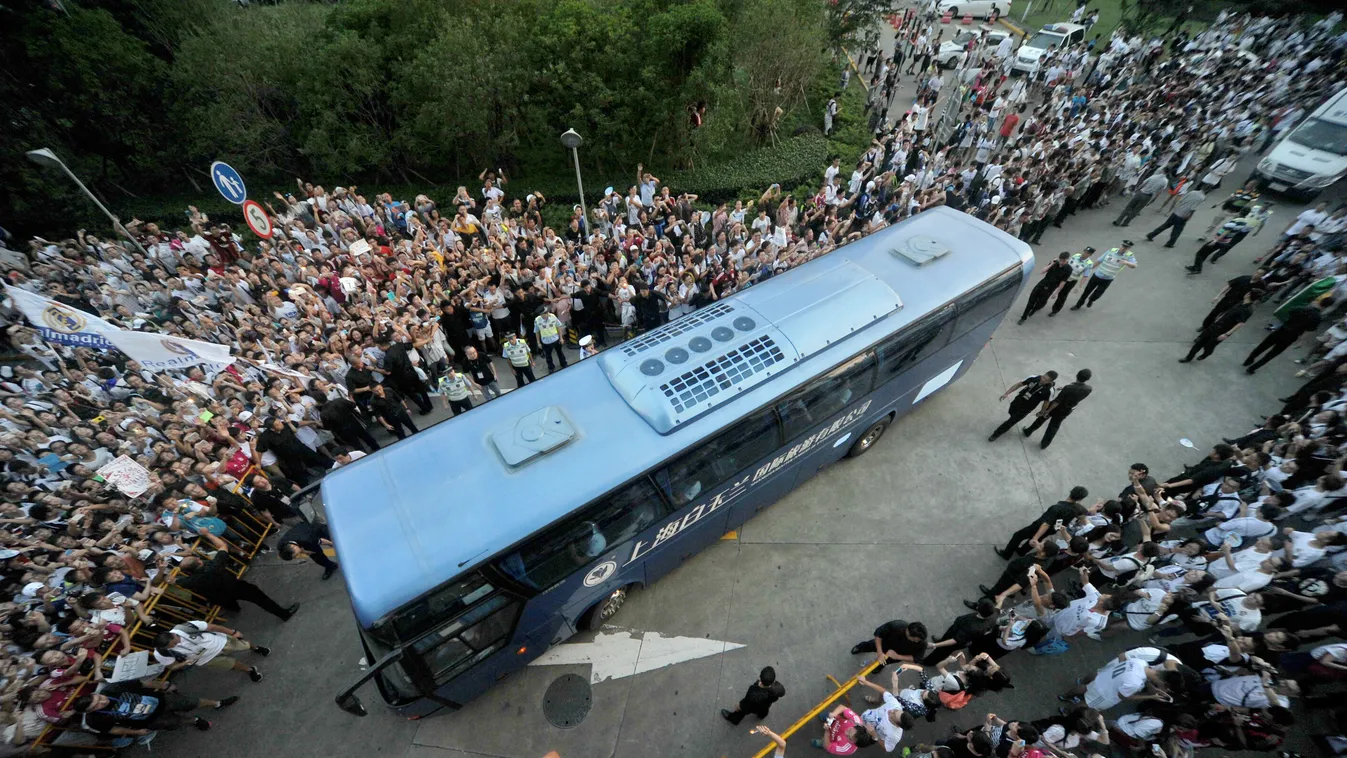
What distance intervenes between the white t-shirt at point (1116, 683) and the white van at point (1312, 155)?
17.1 m

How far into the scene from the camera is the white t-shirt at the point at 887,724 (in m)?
5.11

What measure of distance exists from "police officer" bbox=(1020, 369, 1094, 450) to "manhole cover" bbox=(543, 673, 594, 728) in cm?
836

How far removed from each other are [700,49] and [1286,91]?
2035 centimetres

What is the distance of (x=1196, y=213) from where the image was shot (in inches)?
589

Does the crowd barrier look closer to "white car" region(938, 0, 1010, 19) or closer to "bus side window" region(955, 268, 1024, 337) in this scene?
"bus side window" region(955, 268, 1024, 337)

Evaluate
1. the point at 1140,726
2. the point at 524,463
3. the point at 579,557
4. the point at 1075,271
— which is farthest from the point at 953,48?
the point at 579,557

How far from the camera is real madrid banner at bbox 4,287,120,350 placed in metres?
7.96

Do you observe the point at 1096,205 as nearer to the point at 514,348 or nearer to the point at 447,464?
the point at 514,348

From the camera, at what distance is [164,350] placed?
8.39 metres

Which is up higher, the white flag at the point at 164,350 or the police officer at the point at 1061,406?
the white flag at the point at 164,350

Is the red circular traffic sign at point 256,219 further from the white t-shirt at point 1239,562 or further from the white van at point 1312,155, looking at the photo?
the white van at point 1312,155

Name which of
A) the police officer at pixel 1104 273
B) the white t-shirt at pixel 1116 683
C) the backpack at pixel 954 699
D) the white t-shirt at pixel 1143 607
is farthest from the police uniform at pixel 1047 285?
the backpack at pixel 954 699

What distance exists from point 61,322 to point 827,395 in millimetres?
11873

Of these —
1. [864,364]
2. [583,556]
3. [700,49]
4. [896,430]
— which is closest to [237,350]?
[583,556]
